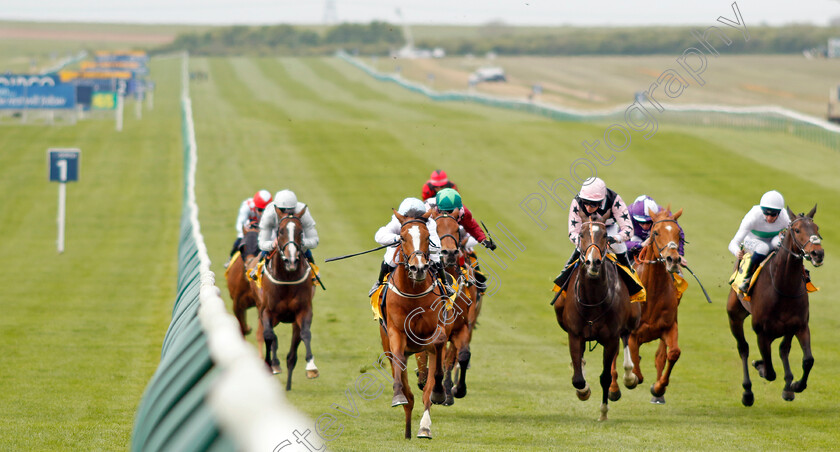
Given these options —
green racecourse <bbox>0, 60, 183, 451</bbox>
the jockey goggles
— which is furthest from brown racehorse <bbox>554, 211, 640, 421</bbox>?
green racecourse <bbox>0, 60, 183, 451</bbox>

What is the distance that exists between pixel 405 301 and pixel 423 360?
52.5 inches

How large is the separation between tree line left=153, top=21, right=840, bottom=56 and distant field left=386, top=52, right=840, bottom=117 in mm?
4343

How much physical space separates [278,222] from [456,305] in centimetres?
249

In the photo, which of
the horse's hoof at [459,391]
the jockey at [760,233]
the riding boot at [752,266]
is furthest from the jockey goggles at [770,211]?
the horse's hoof at [459,391]

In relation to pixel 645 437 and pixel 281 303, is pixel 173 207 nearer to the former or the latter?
pixel 281 303

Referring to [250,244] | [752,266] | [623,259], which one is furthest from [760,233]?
[250,244]

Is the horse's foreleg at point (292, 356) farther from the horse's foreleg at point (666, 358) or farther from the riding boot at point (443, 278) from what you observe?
the horse's foreleg at point (666, 358)

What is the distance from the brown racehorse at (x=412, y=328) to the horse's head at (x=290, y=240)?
74.8 inches

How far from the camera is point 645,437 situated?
31.7 feet

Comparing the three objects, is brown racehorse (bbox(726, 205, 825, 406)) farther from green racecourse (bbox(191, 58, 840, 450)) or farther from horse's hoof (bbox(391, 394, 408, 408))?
horse's hoof (bbox(391, 394, 408, 408))

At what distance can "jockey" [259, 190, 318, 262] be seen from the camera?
11.9m

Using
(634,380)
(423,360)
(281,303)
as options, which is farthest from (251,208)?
(634,380)

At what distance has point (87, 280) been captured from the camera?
20.6 metres

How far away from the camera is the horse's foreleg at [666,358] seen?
1155 centimetres
